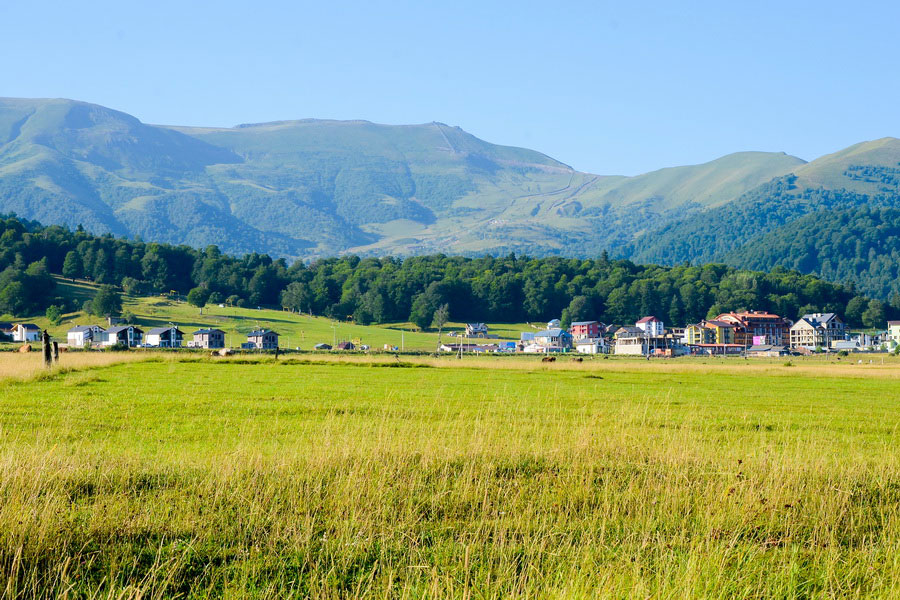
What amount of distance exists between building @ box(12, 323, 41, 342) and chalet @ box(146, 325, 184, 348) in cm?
2225

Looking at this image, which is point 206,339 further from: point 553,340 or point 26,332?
point 553,340

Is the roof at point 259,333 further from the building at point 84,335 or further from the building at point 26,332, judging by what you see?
the building at point 26,332

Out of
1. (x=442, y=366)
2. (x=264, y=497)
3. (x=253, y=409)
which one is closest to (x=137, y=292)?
(x=442, y=366)

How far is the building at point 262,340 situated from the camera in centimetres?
14888

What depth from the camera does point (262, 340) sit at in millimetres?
150125

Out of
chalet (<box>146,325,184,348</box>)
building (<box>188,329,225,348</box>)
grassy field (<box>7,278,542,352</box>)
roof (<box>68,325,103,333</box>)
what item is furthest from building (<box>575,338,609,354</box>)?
roof (<box>68,325,103,333</box>)

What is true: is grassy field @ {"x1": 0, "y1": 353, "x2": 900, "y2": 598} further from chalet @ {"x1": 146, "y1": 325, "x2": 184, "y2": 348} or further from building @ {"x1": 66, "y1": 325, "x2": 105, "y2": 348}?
chalet @ {"x1": 146, "y1": 325, "x2": 184, "y2": 348}

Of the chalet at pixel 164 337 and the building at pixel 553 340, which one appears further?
the building at pixel 553 340

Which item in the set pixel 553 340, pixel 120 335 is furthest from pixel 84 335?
pixel 553 340

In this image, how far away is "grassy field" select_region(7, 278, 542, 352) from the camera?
16062cm

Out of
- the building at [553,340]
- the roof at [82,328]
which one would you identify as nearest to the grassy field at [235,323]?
the roof at [82,328]

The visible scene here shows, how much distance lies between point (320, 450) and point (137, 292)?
196 meters

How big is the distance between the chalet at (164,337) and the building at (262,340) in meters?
12.2

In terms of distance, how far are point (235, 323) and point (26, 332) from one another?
39041mm
